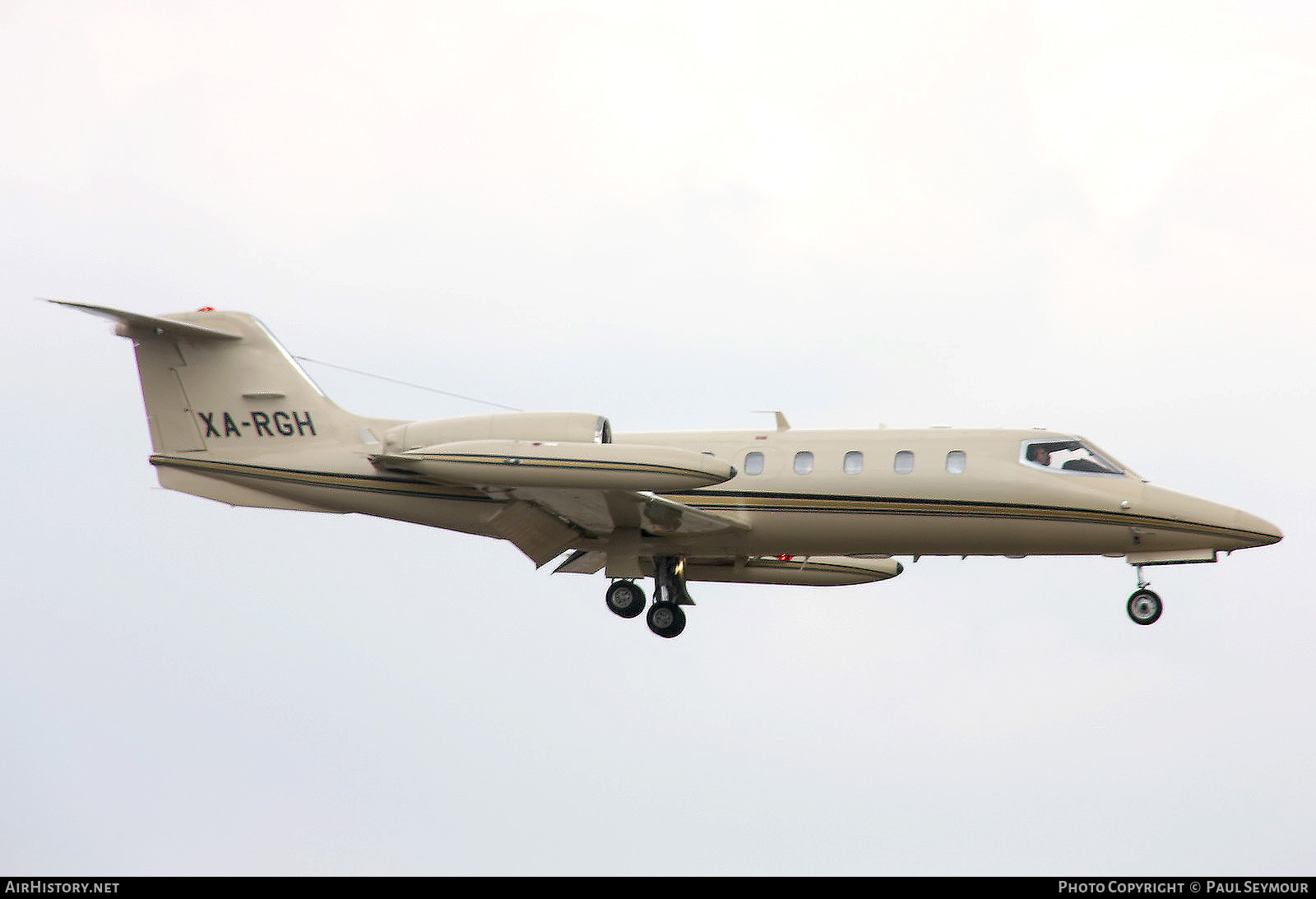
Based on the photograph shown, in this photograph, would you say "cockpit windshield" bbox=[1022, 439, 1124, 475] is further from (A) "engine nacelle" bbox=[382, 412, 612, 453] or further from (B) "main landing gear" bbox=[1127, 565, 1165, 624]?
(A) "engine nacelle" bbox=[382, 412, 612, 453]

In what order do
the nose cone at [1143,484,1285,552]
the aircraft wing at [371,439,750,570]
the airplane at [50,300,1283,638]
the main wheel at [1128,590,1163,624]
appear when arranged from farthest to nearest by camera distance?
the main wheel at [1128,590,1163,624] → the nose cone at [1143,484,1285,552] → the airplane at [50,300,1283,638] → the aircraft wing at [371,439,750,570]

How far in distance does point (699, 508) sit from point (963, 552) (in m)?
4.12

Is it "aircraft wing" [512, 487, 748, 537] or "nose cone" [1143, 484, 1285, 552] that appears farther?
"nose cone" [1143, 484, 1285, 552]

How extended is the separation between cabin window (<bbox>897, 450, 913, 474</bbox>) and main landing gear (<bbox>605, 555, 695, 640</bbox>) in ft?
14.1

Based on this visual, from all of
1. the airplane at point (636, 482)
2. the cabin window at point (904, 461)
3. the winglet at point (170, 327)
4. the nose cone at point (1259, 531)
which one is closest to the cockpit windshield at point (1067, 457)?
the airplane at point (636, 482)

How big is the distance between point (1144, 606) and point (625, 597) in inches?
320

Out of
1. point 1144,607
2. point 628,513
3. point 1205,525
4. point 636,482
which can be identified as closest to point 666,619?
point 628,513

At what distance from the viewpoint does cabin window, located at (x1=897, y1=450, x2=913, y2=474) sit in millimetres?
23000

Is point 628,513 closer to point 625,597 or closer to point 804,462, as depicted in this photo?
point 625,597

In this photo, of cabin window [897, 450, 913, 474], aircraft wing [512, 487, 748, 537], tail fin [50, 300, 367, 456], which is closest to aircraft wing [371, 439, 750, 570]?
aircraft wing [512, 487, 748, 537]

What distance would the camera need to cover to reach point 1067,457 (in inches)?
909

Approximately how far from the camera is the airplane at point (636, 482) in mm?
22047

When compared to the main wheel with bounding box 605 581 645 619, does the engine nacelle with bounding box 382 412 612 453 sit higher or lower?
higher

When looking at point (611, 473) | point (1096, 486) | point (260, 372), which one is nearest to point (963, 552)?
point (1096, 486)
